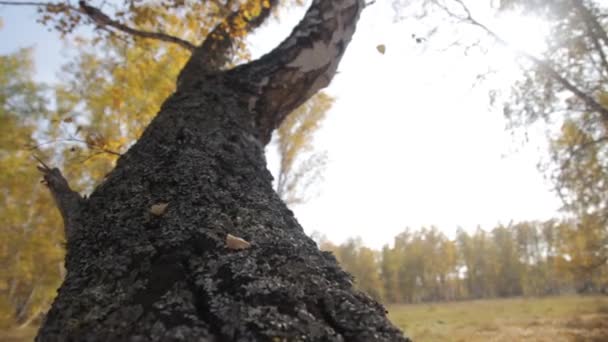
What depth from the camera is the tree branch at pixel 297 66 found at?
2.03m

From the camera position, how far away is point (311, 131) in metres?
12.0

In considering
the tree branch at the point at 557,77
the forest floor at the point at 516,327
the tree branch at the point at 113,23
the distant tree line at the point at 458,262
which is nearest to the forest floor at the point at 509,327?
the forest floor at the point at 516,327

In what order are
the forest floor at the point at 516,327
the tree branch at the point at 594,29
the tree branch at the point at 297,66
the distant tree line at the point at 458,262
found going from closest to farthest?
1. the tree branch at the point at 297,66
2. the forest floor at the point at 516,327
3. the tree branch at the point at 594,29
4. the distant tree line at the point at 458,262

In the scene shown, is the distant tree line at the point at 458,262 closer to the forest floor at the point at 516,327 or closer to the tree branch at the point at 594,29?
the forest floor at the point at 516,327

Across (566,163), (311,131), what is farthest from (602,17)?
(311,131)

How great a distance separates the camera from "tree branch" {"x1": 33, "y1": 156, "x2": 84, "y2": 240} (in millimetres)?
1343

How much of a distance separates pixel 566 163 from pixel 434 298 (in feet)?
157

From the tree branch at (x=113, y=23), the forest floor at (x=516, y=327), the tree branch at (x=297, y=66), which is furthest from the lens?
the forest floor at (x=516, y=327)

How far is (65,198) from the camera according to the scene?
150cm

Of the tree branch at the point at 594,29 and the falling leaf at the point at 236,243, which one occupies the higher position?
the tree branch at the point at 594,29

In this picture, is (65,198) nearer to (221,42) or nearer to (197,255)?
(197,255)

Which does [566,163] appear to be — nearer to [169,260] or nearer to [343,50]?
[343,50]

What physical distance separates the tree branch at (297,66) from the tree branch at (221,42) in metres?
0.49

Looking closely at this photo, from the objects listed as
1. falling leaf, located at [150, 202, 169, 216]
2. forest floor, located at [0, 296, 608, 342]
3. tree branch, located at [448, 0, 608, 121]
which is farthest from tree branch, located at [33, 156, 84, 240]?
tree branch, located at [448, 0, 608, 121]
